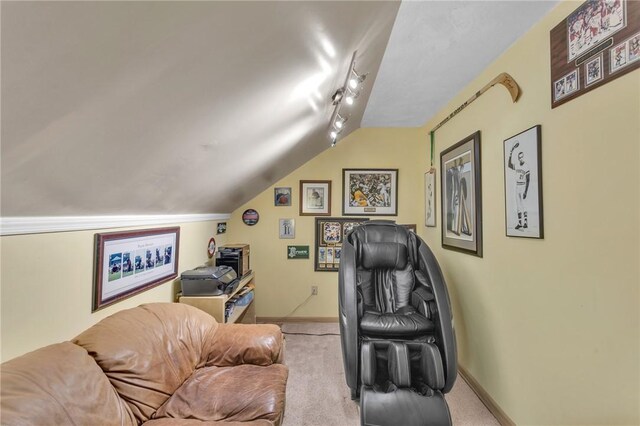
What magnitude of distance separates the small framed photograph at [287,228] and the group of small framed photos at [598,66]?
109 inches

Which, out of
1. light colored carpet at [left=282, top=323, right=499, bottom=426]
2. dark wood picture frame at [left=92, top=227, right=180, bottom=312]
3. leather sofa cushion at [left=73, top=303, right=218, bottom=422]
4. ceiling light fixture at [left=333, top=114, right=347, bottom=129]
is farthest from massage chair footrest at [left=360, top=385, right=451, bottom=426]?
ceiling light fixture at [left=333, top=114, right=347, bottom=129]

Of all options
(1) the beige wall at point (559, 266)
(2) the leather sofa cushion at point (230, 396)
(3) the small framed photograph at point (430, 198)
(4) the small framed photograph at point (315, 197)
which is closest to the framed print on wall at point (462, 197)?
(1) the beige wall at point (559, 266)

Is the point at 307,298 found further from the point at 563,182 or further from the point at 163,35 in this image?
the point at 163,35

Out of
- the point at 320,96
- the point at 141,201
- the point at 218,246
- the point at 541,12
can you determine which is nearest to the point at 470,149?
the point at 541,12

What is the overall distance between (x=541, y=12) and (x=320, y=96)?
131 centimetres

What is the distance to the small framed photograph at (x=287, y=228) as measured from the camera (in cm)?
346

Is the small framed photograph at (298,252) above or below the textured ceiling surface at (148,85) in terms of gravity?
below

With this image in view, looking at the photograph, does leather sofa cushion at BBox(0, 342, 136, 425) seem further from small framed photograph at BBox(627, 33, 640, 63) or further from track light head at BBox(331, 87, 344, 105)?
small framed photograph at BBox(627, 33, 640, 63)

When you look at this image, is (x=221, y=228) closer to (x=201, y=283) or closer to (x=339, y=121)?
(x=201, y=283)

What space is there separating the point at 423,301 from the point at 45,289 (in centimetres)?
226

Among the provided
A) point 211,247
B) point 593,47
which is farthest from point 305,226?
point 593,47

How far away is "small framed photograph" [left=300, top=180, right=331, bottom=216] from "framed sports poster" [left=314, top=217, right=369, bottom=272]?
126 mm

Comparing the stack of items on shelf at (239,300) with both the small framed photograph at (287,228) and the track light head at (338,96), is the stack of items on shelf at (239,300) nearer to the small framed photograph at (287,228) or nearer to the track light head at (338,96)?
the small framed photograph at (287,228)

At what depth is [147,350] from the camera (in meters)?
1.36
